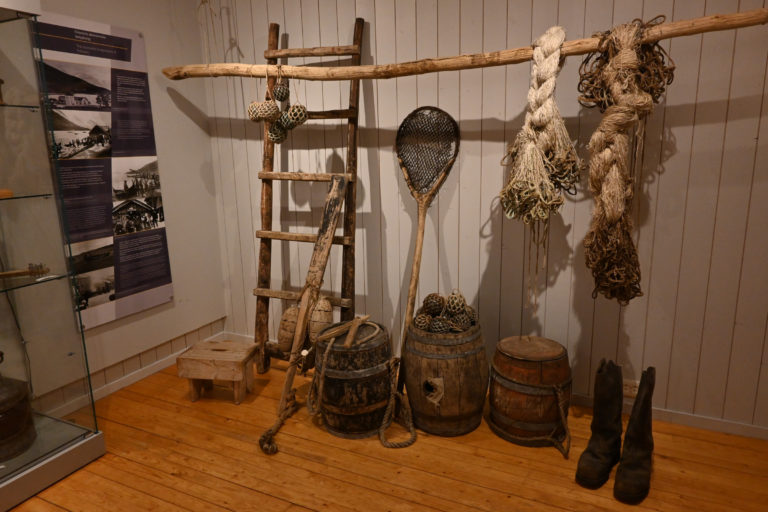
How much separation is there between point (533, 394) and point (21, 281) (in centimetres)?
212

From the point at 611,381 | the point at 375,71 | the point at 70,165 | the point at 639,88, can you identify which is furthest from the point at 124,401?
the point at 639,88

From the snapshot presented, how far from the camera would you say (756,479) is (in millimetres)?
2035

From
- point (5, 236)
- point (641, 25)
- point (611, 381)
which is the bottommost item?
point (611, 381)

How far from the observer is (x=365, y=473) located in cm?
213

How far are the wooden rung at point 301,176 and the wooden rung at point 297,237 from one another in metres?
0.29

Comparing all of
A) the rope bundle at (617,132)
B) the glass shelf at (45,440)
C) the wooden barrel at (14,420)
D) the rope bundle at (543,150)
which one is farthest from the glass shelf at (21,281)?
the rope bundle at (617,132)

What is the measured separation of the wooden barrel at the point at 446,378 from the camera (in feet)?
7.39

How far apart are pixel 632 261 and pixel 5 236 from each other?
2.42 meters

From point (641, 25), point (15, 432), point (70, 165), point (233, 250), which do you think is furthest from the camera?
point (233, 250)

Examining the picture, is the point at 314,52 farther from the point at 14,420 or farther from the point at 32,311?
the point at 14,420

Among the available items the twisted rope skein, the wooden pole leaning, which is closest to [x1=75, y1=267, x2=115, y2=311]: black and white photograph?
Answer: the wooden pole leaning

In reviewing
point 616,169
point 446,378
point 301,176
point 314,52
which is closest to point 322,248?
point 301,176

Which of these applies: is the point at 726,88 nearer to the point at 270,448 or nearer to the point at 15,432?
the point at 270,448

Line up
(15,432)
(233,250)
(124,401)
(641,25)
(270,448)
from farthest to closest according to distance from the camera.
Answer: (233,250)
(124,401)
(270,448)
(15,432)
(641,25)
